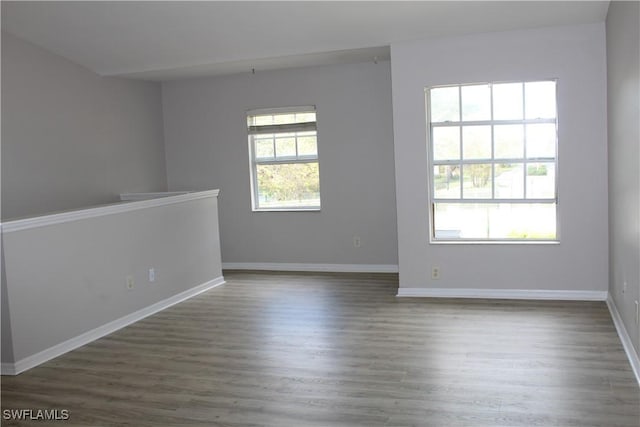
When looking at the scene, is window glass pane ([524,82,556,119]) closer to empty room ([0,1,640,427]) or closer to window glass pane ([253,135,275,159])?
empty room ([0,1,640,427])

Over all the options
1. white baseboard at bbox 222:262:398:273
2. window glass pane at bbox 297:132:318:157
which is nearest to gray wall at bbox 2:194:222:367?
white baseboard at bbox 222:262:398:273

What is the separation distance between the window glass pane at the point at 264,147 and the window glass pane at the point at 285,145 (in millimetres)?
90

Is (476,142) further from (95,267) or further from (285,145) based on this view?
(95,267)

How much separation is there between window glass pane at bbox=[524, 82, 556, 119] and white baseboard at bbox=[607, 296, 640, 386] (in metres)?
1.67

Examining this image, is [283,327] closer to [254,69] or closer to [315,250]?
[315,250]

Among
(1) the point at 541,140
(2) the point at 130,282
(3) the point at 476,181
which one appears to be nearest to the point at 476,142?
(3) the point at 476,181

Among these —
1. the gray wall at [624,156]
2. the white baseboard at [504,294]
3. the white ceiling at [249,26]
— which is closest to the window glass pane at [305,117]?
the white ceiling at [249,26]

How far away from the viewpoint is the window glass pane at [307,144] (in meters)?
7.17

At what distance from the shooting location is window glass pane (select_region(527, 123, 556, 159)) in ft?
17.5

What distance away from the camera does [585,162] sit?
5191mm

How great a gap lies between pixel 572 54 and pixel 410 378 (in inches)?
126

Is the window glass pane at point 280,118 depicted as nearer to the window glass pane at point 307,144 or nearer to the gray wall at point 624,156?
the window glass pane at point 307,144

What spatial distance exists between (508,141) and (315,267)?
9.30ft

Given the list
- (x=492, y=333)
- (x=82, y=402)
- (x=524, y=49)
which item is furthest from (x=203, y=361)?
(x=524, y=49)
